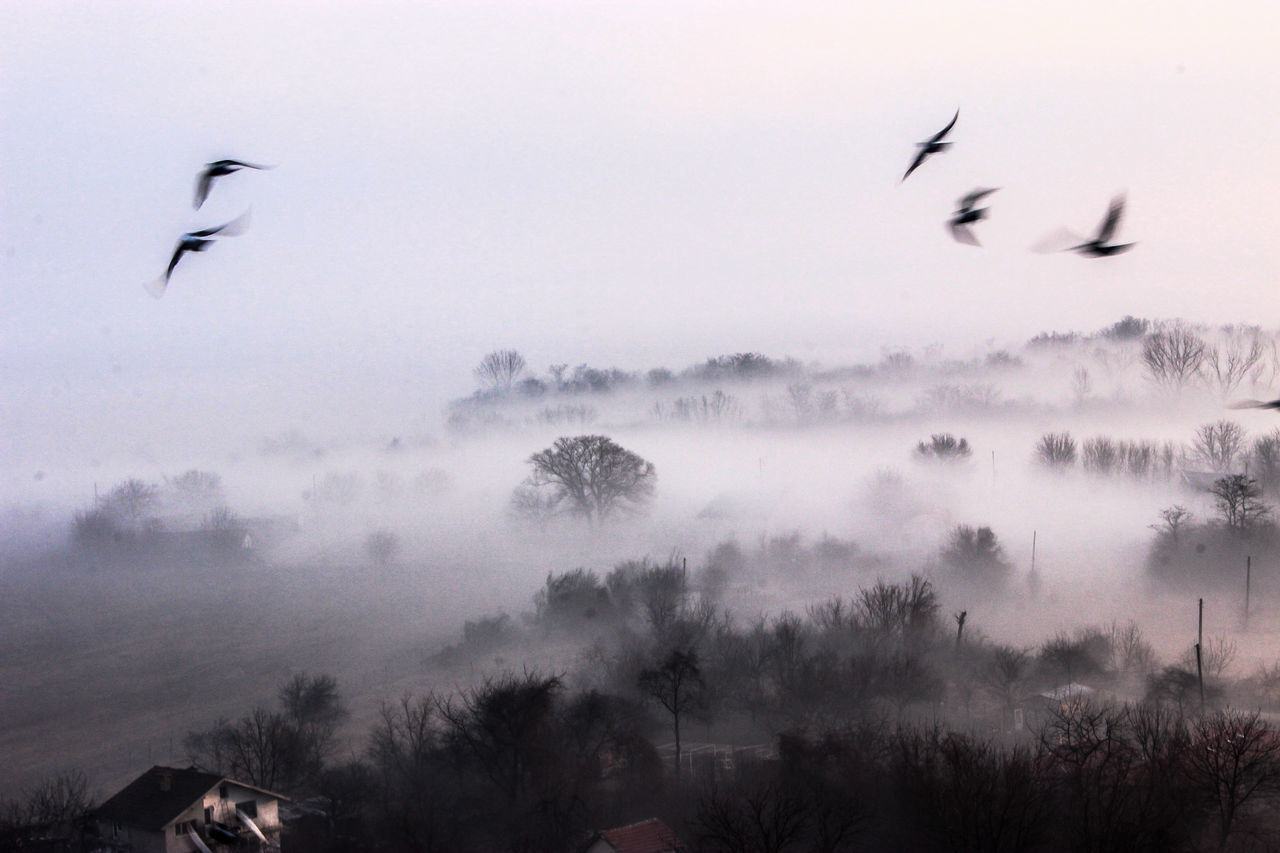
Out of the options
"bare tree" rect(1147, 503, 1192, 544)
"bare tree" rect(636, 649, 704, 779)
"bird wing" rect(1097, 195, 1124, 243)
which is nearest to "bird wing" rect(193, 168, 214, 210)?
"bird wing" rect(1097, 195, 1124, 243)

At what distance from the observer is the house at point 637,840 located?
66.9 ft

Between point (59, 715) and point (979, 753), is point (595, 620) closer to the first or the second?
point (59, 715)

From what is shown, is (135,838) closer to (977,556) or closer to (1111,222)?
(1111,222)

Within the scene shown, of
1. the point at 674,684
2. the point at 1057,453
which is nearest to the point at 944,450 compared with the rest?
the point at 1057,453

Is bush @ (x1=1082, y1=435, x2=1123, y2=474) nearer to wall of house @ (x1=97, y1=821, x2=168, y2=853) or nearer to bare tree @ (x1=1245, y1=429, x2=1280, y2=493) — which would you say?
bare tree @ (x1=1245, y1=429, x2=1280, y2=493)

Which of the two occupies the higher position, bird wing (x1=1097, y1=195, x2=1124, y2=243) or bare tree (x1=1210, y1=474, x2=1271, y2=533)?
bird wing (x1=1097, y1=195, x2=1124, y2=243)

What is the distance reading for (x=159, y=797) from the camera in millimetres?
23188

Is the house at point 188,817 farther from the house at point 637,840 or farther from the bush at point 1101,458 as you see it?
the bush at point 1101,458

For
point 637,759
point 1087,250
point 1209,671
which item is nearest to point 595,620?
point 637,759

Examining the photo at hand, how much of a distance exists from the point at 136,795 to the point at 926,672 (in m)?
22.6

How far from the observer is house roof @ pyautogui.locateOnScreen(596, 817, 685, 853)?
20.4 m

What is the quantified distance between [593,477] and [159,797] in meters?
35.2

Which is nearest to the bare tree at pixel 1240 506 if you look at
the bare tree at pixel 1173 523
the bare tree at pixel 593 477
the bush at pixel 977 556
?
the bare tree at pixel 1173 523

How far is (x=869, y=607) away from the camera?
4053 cm
